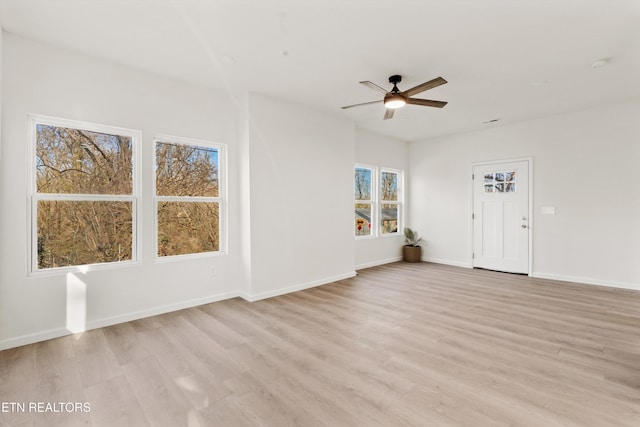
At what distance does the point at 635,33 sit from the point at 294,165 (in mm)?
3836

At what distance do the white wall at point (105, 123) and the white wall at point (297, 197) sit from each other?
1.29ft

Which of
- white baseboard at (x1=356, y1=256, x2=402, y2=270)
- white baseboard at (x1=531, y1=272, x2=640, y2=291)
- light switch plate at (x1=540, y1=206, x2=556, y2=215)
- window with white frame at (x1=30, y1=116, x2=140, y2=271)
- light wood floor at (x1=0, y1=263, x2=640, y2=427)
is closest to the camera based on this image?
light wood floor at (x1=0, y1=263, x2=640, y2=427)

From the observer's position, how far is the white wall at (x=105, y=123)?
2760 millimetres

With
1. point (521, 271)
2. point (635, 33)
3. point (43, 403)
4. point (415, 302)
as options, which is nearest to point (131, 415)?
point (43, 403)

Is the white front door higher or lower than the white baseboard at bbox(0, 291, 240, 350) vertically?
higher

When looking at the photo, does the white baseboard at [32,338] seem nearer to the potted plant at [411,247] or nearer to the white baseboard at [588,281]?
the potted plant at [411,247]

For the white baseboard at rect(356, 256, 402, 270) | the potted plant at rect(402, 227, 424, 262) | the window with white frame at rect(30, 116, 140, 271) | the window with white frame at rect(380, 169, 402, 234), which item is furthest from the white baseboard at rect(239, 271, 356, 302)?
the potted plant at rect(402, 227, 424, 262)

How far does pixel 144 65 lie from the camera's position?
336 centimetres

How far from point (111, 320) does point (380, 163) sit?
5315 mm

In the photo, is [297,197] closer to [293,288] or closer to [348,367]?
[293,288]

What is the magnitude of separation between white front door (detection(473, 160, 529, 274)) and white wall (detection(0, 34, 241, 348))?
15.7ft

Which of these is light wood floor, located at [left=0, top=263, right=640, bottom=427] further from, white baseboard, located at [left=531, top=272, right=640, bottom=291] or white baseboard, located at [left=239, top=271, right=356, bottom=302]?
white baseboard, located at [left=531, top=272, right=640, bottom=291]

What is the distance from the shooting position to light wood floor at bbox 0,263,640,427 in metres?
1.85

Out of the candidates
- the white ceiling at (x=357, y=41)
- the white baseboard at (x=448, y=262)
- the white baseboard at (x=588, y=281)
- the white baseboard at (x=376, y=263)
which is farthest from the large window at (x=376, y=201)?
the white baseboard at (x=588, y=281)
